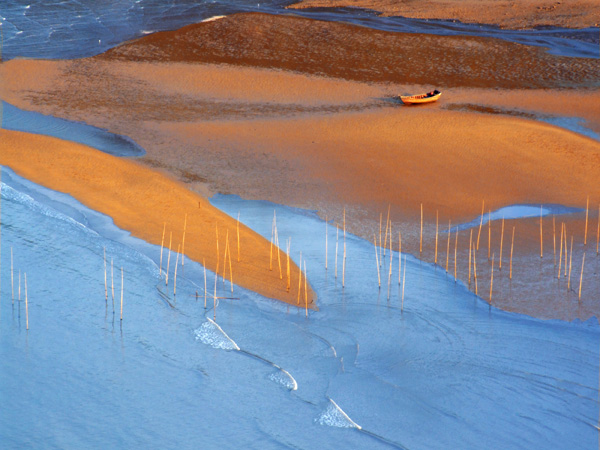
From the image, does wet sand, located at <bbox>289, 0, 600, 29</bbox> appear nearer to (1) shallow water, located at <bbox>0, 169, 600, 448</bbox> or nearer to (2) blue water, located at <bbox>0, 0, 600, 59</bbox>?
(2) blue water, located at <bbox>0, 0, 600, 59</bbox>

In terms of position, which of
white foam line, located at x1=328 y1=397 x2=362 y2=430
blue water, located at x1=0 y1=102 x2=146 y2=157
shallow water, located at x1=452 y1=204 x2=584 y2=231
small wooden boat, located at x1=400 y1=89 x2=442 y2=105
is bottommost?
white foam line, located at x1=328 y1=397 x2=362 y2=430

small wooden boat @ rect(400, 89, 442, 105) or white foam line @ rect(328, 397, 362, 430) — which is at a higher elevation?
small wooden boat @ rect(400, 89, 442, 105)

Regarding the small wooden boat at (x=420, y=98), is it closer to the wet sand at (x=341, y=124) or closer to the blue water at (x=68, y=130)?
the wet sand at (x=341, y=124)

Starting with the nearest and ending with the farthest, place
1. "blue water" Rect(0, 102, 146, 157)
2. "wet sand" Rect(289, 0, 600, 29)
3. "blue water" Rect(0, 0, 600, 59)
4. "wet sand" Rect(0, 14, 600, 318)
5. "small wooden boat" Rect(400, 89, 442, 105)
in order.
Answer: "wet sand" Rect(0, 14, 600, 318)
"blue water" Rect(0, 102, 146, 157)
"small wooden boat" Rect(400, 89, 442, 105)
"blue water" Rect(0, 0, 600, 59)
"wet sand" Rect(289, 0, 600, 29)

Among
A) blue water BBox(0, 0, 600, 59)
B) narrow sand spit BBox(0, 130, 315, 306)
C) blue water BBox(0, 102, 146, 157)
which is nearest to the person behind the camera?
narrow sand spit BBox(0, 130, 315, 306)

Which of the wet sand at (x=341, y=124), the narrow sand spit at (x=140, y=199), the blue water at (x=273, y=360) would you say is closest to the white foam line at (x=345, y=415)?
the blue water at (x=273, y=360)

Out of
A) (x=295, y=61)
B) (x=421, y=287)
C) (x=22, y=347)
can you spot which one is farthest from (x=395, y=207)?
(x=295, y=61)

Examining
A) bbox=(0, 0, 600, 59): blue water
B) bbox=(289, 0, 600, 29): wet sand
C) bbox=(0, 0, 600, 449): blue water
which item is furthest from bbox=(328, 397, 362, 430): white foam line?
bbox=(289, 0, 600, 29): wet sand
